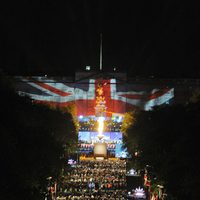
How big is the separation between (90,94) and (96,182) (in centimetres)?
3216

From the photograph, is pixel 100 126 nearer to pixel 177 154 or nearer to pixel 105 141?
pixel 105 141

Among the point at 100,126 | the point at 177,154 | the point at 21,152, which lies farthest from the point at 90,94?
the point at 21,152

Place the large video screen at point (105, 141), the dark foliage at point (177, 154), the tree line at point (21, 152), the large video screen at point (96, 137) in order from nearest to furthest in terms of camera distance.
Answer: the tree line at point (21, 152), the dark foliage at point (177, 154), the large video screen at point (105, 141), the large video screen at point (96, 137)

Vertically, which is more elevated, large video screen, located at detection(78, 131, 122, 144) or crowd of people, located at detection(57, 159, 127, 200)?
large video screen, located at detection(78, 131, 122, 144)

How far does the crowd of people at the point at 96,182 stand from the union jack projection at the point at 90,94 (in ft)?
64.0

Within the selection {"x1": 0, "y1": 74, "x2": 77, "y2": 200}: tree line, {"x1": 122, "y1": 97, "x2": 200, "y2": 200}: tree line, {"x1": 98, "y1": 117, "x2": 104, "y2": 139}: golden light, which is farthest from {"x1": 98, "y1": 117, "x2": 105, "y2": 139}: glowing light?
{"x1": 0, "y1": 74, "x2": 77, "y2": 200}: tree line

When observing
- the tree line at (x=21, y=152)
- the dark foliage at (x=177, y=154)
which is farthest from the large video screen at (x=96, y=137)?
the tree line at (x=21, y=152)

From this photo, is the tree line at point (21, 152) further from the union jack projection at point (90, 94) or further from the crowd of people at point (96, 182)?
the union jack projection at point (90, 94)

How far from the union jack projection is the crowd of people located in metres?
19.5

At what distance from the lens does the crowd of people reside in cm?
4522

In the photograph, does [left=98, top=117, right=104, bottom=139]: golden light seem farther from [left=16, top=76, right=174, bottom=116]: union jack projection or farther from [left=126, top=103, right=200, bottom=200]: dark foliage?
[left=126, top=103, right=200, bottom=200]: dark foliage

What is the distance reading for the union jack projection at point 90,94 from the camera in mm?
79875

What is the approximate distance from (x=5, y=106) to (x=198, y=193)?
8051mm

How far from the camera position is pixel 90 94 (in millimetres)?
81250
